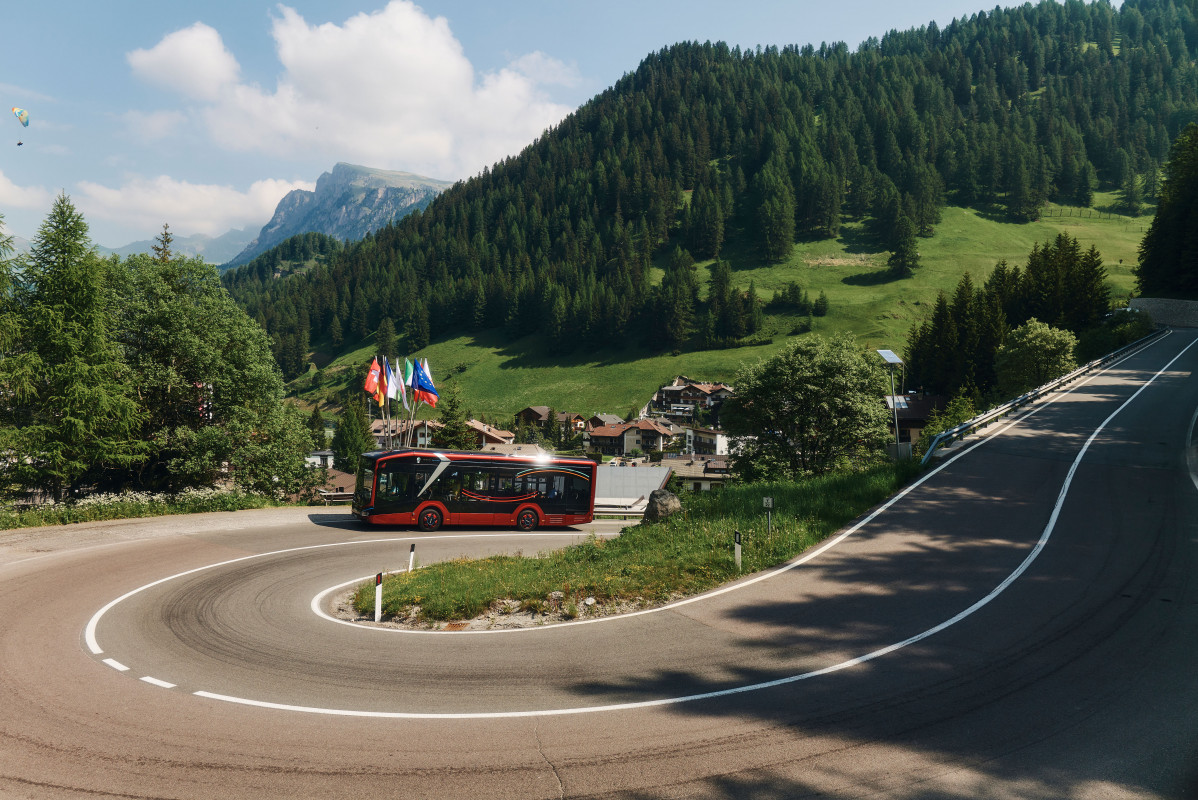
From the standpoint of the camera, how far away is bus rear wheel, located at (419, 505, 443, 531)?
23.4 m

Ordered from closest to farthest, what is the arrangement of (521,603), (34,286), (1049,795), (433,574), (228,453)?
(1049,795) < (521,603) < (433,574) < (34,286) < (228,453)

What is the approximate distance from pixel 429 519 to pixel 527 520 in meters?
4.01

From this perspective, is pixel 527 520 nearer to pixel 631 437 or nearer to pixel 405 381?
pixel 405 381

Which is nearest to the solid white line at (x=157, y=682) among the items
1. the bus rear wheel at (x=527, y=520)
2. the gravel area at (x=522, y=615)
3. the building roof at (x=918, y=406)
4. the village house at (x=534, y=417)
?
the gravel area at (x=522, y=615)

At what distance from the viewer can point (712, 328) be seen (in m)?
133

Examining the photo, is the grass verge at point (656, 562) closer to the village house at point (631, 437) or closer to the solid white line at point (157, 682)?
the solid white line at point (157, 682)

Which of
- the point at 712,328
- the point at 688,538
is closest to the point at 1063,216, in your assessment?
the point at 712,328

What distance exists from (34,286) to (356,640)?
23.5 meters

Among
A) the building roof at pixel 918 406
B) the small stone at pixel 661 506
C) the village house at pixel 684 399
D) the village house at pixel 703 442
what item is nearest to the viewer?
the small stone at pixel 661 506

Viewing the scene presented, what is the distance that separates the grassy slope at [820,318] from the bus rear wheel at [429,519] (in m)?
91.9

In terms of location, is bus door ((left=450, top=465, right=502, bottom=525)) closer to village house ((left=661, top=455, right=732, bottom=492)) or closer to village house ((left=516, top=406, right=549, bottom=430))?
village house ((left=661, top=455, right=732, bottom=492))

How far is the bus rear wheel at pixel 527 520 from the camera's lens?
24.8 meters

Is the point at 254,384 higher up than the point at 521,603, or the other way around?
the point at 254,384

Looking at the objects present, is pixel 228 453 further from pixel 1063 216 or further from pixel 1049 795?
pixel 1063 216
